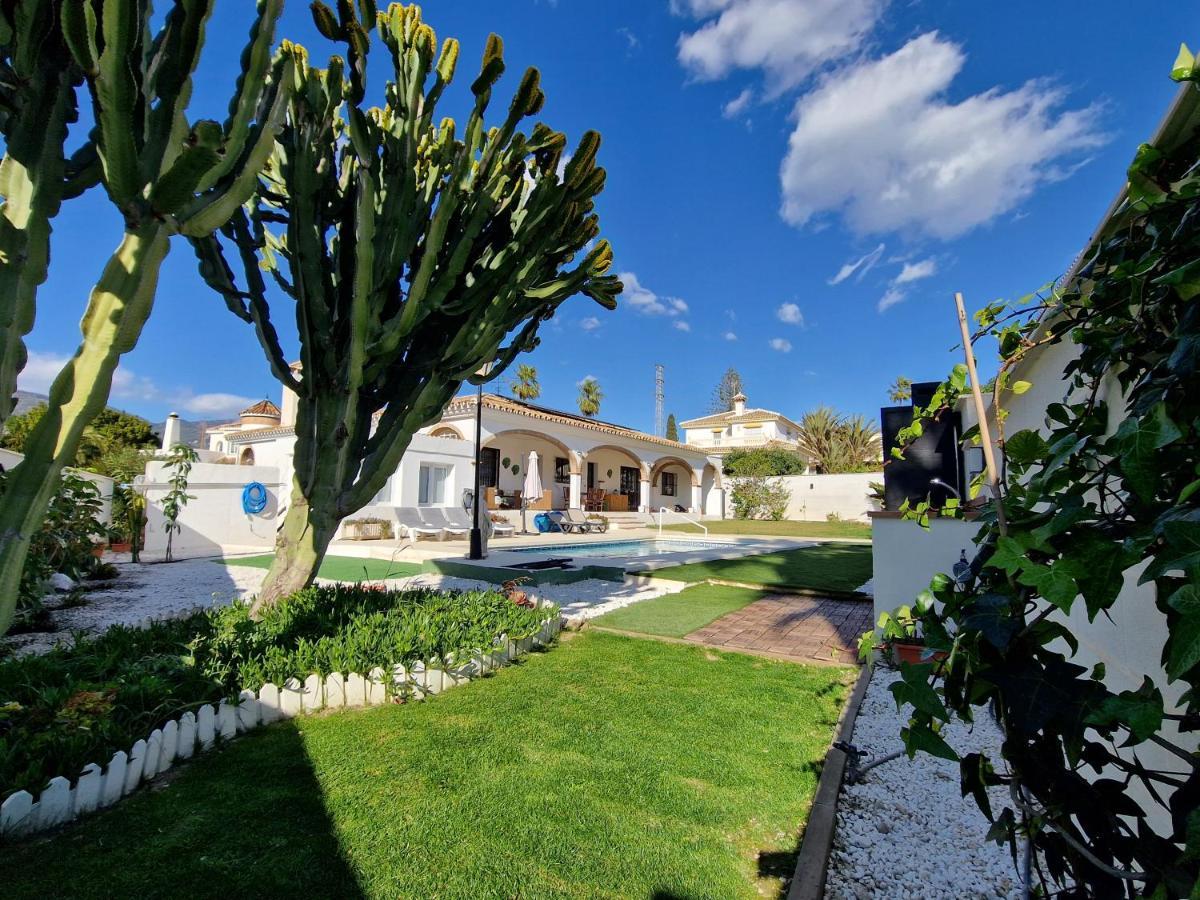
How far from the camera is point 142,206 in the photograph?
2855 millimetres

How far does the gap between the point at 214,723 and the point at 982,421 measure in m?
4.69

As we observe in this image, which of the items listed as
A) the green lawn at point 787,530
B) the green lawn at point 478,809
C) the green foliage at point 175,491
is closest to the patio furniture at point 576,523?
the green lawn at point 787,530

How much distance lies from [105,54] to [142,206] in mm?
685

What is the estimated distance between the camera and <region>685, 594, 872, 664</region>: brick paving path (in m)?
6.21

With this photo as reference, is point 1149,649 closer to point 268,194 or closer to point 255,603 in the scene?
point 255,603

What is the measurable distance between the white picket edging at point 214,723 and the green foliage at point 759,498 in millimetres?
28776

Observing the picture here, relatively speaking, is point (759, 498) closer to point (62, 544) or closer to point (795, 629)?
point (795, 629)

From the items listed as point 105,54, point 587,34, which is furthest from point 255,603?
point 587,34

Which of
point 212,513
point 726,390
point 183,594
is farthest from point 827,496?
point 726,390

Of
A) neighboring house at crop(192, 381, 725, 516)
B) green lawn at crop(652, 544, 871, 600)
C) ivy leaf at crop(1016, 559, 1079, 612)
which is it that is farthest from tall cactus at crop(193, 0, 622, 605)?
neighboring house at crop(192, 381, 725, 516)

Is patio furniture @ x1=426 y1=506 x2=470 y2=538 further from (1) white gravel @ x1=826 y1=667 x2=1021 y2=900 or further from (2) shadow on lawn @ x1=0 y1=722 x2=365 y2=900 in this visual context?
(1) white gravel @ x1=826 y1=667 x2=1021 y2=900

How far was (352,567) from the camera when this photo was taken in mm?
12562

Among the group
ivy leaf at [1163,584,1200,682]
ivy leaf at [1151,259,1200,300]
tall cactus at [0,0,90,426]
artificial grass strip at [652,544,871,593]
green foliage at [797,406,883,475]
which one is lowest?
artificial grass strip at [652,544,871,593]

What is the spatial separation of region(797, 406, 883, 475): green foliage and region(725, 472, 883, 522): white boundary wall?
487 centimetres
